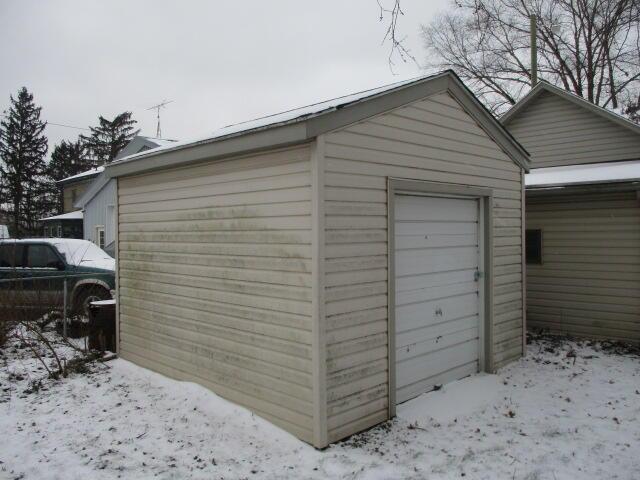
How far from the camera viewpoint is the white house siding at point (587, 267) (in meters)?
8.02

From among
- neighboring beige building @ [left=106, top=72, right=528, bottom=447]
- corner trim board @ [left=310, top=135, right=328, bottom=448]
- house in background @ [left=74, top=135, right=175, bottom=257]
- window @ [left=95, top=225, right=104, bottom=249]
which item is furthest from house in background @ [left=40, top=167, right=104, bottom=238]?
corner trim board @ [left=310, top=135, right=328, bottom=448]

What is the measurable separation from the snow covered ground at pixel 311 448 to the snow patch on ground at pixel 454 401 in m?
0.01

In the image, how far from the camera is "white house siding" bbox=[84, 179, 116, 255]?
2102cm

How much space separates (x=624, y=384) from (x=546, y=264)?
3148mm

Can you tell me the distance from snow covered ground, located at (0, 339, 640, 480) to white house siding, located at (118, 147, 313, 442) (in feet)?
1.15

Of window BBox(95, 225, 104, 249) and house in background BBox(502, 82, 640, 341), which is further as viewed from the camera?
window BBox(95, 225, 104, 249)

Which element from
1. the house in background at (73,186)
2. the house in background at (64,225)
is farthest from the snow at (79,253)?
the house in background at (73,186)

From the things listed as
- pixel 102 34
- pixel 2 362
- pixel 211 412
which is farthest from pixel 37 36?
pixel 211 412

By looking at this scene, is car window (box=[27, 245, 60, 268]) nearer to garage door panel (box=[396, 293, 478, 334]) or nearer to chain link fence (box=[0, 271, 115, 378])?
chain link fence (box=[0, 271, 115, 378])

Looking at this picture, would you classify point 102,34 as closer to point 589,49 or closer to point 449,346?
point 449,346

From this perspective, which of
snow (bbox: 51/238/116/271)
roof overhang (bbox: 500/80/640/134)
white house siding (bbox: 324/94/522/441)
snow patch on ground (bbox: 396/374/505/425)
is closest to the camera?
white house siding (bbox: 324/94/522/441)

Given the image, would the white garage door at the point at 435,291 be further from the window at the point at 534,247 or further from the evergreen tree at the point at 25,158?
the evergreen tree at the point at 25,158

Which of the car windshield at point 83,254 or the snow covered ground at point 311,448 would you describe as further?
the car windshield at point 83,254

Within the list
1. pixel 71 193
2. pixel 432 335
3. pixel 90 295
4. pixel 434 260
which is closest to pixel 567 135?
pixel 434 260
